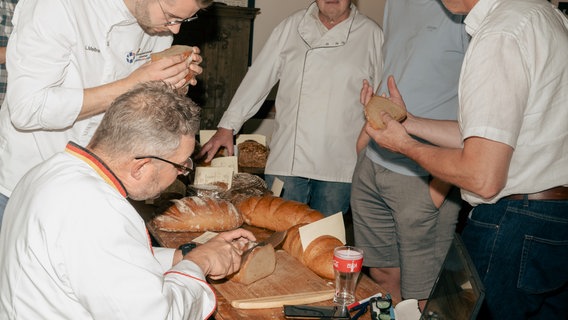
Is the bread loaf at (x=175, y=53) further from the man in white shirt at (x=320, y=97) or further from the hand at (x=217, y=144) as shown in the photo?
the man in white shirt at (x=320, y=97)

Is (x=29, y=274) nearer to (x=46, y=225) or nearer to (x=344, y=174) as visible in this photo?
(x=46, y=225)

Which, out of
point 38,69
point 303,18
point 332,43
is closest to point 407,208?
point 332,43

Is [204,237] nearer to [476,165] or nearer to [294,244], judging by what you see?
[294,244]

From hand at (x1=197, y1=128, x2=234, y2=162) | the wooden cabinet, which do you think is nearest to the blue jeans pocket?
hand at (x1=197, y1=128, x2=234, y2=162)

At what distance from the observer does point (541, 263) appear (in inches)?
72.1

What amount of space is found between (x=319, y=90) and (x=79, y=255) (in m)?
2.18

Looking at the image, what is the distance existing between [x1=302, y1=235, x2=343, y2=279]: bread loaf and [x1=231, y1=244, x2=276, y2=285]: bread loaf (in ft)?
0.44

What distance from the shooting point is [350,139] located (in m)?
3.34

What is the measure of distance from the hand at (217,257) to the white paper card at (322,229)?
273mm

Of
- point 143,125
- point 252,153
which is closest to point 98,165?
point 143,125

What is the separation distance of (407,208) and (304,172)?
82 cm

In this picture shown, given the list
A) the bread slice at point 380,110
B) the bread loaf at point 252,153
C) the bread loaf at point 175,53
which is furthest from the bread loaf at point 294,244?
the bread loaf at point 252,153

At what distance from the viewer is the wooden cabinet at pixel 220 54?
537 cm

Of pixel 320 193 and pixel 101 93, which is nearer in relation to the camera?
pixel 101 93
